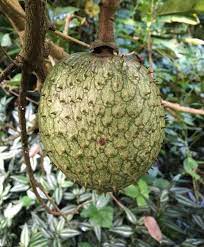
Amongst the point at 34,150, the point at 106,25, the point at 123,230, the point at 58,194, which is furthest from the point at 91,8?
the point at 106,25

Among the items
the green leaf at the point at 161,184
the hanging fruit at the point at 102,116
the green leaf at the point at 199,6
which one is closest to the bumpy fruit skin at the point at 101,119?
the hanging fruit at the point at 102,116

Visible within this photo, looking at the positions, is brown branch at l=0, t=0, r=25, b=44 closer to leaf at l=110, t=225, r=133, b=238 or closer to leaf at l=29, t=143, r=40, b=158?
leaf at l=29, t=143, r=40, b=158

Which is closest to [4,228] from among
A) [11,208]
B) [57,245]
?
[11,208]

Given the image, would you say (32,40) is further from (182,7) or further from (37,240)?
(37,240)

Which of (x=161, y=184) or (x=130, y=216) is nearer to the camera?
(x=130, y=216)

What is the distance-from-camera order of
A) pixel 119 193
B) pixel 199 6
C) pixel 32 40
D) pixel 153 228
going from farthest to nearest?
pixel 119 193
pixel 153 228
pixel 199 6
pixel 32 40

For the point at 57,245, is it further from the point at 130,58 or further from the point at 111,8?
the point at 111,8

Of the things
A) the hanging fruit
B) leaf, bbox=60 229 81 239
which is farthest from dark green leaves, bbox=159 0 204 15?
leaf, bbox=60 229 81 239
